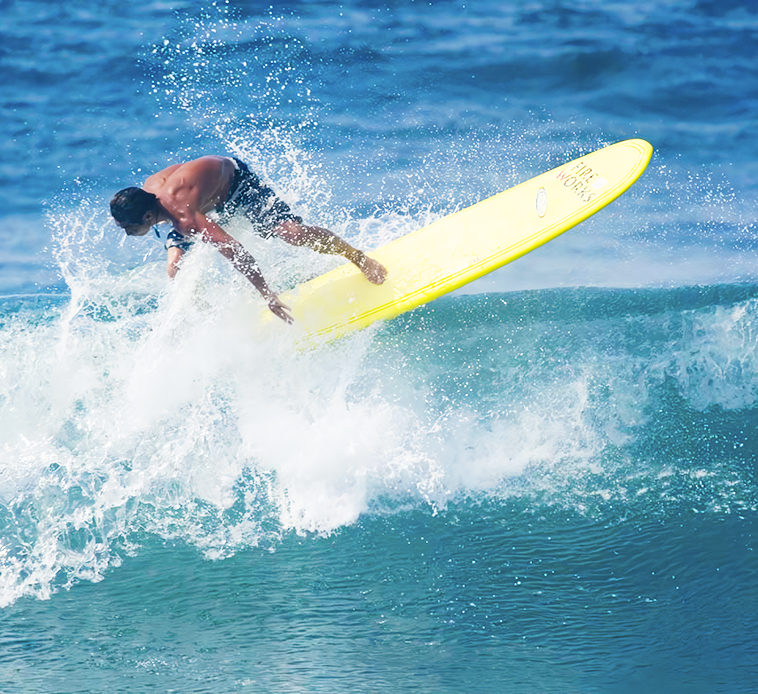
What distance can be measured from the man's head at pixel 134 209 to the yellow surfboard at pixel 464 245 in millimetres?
1257

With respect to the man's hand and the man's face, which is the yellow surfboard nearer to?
the man's hand

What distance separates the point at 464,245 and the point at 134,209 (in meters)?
2.31

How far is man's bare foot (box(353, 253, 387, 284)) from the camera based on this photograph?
4.75 meters

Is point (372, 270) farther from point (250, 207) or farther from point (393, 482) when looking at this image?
point (393, 482)

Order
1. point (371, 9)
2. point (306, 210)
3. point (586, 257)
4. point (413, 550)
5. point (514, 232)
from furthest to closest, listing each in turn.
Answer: point (371, 9), point (586, 257), point (306, 210), point (514, 232), point (413, 550)

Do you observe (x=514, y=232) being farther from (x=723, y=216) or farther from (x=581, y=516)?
(x=723, y=216)

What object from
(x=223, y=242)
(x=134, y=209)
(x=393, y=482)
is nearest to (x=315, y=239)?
(x=223, y=242)

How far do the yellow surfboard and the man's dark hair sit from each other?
1.33 meters

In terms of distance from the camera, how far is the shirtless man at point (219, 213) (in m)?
3.71

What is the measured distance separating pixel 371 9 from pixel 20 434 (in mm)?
7353

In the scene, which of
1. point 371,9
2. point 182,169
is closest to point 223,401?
point 182,169

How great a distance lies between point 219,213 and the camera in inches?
170

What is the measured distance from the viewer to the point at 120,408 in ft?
15.5

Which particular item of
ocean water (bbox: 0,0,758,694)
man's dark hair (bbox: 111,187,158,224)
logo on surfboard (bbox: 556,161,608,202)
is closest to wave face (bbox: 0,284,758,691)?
ocean water (bbox: 0,0,758,694)
